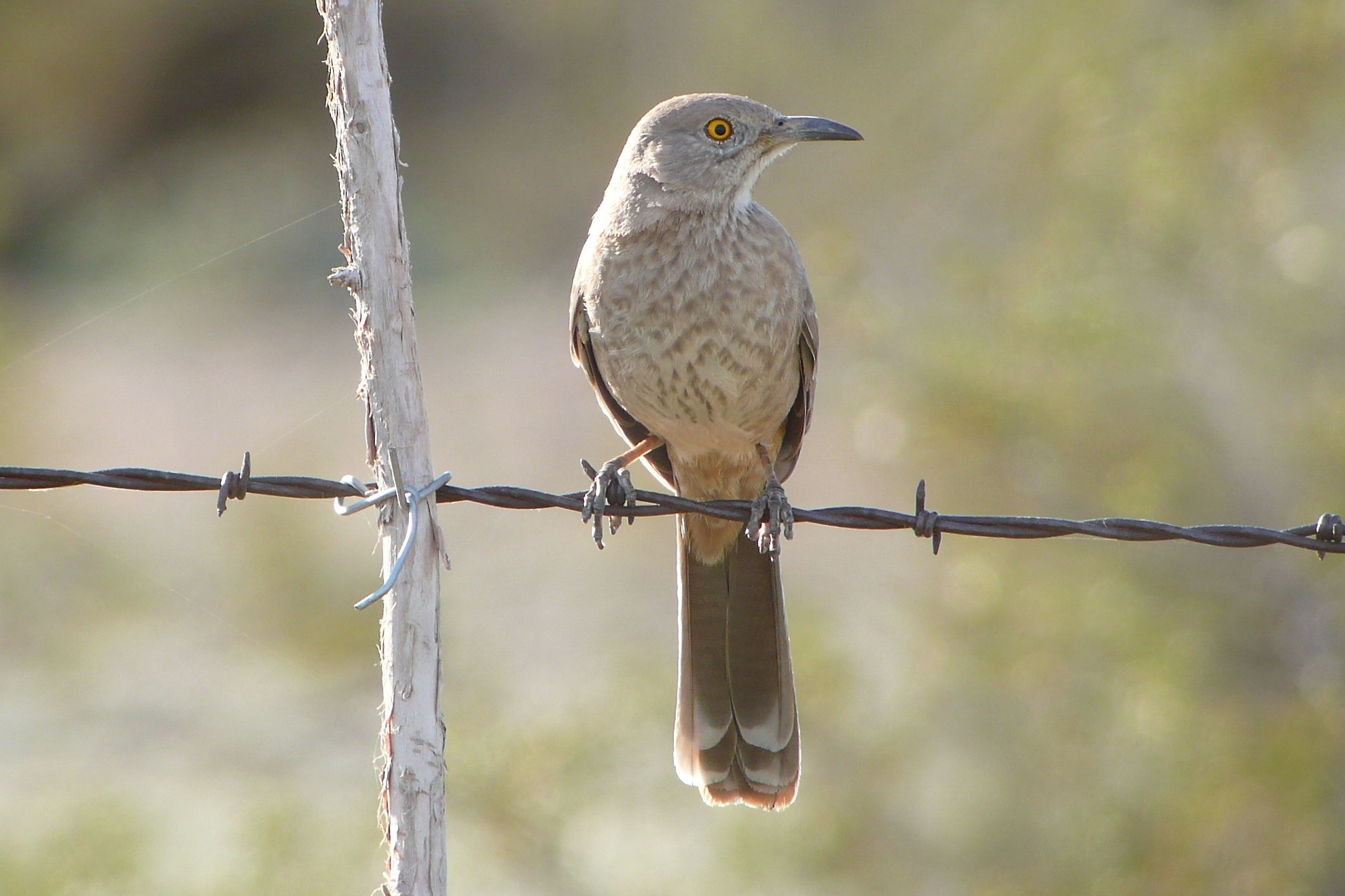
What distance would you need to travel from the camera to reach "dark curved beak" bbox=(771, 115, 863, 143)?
5.17m

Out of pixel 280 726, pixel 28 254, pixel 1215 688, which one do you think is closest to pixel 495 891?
pixel 280 726

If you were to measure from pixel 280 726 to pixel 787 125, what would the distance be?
484 centimetres

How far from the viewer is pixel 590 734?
6691mm

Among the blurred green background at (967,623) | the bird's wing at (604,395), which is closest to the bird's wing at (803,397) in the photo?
the bird's wing at (604,395)

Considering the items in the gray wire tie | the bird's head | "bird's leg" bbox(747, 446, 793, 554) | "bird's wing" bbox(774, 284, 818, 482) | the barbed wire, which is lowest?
the gray wire tie

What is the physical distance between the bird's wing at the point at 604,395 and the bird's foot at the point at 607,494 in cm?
37

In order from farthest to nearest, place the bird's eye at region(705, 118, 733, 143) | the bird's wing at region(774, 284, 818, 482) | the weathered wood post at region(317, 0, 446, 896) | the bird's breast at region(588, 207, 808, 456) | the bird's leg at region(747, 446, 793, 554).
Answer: the bird's eye at region(705, 118, 733, 143) → the bird's wing at region(774, 284, 818, 482) → the bird's breast at region(588, 207, 808, 456) → the bird's leg at region(747, 446, 793, 554) → the weathered wood post at region(317, 0, 446, 896)

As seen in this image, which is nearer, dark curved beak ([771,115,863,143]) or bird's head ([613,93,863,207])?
bird's head ([613,93,863,207])

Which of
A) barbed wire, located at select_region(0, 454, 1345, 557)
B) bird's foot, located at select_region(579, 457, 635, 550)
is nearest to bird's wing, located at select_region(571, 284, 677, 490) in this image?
bird's foot, located at select_region(579, 457, 635, 550)

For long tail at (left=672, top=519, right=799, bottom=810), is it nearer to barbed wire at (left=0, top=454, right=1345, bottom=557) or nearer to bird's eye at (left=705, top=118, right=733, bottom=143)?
barbed wire at (left=0, top=454, right=1345, bottom=557)

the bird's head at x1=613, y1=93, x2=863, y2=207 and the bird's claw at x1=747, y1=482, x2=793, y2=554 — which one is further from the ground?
the bird's head at x1=613, y1=93, x2=863, y2=207

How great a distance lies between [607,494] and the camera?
4812mm

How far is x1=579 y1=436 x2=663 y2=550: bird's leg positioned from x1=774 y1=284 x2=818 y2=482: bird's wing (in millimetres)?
519

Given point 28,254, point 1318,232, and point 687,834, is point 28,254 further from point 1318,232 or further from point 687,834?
point 1318,232
